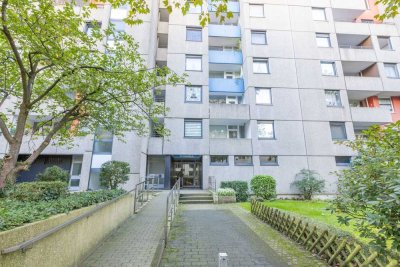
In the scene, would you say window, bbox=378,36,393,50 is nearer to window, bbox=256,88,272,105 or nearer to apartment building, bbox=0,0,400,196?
apartment building, bbox=0,0,400,196

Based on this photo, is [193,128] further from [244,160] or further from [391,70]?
[391,70]

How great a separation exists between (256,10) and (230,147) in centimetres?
1335

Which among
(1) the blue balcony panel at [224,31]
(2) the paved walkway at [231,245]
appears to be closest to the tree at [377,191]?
(2) the paved walkway at [231,245]

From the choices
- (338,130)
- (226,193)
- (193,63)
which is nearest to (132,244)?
(226,193)

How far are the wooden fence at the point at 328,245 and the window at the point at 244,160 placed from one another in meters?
9.02

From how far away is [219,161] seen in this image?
16.7 m

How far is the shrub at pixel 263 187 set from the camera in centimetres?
1412

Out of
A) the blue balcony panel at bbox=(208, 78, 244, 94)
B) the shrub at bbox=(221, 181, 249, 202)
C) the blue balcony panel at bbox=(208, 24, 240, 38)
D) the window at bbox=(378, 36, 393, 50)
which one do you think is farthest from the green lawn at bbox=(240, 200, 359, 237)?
the window at bbox=(378, 36, 393, 50)

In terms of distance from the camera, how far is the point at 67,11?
227 inches

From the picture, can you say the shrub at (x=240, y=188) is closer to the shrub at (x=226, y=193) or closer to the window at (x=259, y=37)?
the shrub at (x=226, y=193)

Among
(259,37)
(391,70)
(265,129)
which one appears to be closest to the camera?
(265,129)

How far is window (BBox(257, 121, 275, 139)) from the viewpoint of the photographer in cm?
1709

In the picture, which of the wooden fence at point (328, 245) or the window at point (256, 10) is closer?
the wooden fence at point (328, 245)

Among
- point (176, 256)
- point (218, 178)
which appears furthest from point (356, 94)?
point (176, 256)
